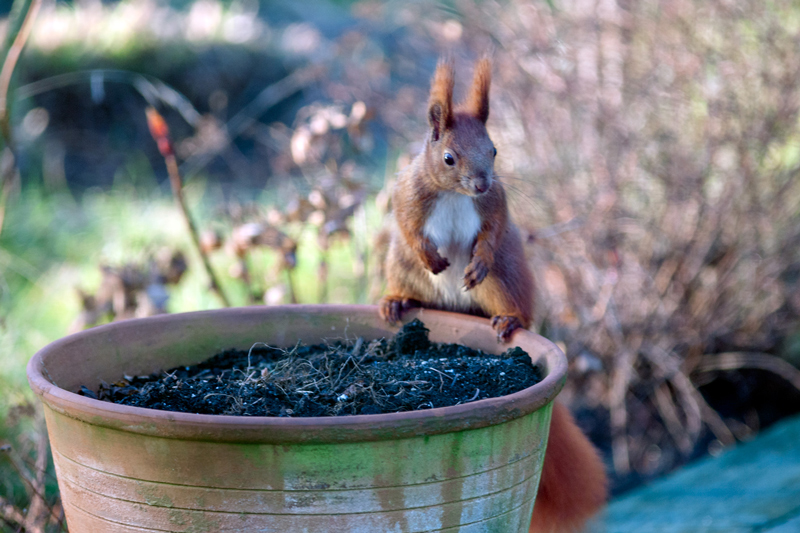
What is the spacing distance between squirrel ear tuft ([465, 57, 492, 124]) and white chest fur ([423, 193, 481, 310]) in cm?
20

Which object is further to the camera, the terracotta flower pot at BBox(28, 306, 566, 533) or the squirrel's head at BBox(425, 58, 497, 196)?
the squirrel's head at BBox(425, 58, 497, 196)

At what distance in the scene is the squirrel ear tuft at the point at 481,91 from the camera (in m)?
1.69

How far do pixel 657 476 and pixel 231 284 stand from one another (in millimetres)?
2375

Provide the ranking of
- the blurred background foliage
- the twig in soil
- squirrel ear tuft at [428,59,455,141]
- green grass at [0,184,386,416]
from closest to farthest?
squirrel ear tuft at [428,59,455,141], the twig in soil, the blurred background foliage, green grass at [0,184,386,416]

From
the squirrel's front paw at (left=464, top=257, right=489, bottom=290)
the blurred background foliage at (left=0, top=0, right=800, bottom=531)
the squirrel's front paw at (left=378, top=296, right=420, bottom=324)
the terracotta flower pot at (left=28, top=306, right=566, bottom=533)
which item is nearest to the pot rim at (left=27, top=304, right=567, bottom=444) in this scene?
the terracotta flower pot at (left=28, top=306, right=566, bottom=533)

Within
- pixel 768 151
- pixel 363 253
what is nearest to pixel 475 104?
pixel 363 253

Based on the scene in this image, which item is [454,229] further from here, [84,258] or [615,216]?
[84,258]

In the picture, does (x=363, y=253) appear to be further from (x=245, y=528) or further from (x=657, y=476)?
(x=245, y=528)

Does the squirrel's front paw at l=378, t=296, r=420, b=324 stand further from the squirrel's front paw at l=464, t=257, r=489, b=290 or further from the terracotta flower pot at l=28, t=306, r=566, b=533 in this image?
the terracotta flower pot at l=28, t=306, r=566, b=533

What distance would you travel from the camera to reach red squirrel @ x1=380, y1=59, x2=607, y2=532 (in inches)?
61.9

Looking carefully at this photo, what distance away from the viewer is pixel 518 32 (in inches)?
137

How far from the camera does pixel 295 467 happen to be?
3.51 ft

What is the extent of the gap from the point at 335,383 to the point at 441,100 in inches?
28.3

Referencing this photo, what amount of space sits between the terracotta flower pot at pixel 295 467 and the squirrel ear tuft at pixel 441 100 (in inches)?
28.5
